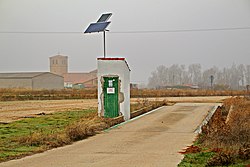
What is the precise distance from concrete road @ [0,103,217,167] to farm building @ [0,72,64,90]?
76508 mm

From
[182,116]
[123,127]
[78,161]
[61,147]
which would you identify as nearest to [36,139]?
[61,147]

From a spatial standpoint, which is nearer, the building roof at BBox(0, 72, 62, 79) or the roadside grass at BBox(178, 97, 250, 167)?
the roadside grass at BBox(178, 97, 250, 167)

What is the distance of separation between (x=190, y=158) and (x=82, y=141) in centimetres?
464

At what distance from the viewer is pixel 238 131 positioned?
472 inches

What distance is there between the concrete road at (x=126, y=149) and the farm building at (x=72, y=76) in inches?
3470

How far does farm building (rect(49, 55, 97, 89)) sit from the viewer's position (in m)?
116

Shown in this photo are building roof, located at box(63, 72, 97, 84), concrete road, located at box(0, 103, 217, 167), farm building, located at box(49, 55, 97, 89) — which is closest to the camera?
concrete road, located at box(0, 103, 217, 167)

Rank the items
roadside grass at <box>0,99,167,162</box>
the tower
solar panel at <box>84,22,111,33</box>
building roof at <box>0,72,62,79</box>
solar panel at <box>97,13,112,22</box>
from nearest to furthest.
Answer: roadside grass at <box>0,99,167,162</box> → solar panel at <box>84,22,111,33</box> → solar panel at <box>97,13,112,22</box> → building roof at <box>0,72,62,79</box> → the tower

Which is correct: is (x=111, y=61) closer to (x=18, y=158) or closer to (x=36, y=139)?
(x=36, y=139)

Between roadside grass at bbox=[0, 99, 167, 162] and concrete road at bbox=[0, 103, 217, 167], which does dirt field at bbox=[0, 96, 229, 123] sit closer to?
roadside grass at bbox=[0, 99, 167, 162]

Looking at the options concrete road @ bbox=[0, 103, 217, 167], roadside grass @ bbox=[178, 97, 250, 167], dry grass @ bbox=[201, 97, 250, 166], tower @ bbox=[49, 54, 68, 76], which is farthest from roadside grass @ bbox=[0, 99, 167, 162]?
tower @ bbox=[49, 54, 68, 76]

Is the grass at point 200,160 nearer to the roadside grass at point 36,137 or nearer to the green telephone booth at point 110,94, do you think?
the roadside grass at point 36,137

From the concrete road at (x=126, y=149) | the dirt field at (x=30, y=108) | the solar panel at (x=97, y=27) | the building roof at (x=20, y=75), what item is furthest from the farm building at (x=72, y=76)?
the concrete road at (x=126, y=149)

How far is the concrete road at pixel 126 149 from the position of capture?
381 inches
